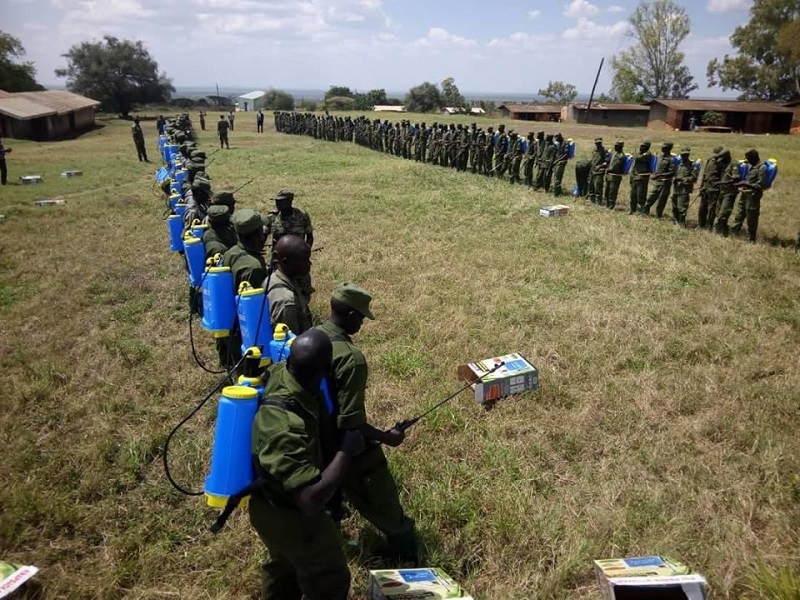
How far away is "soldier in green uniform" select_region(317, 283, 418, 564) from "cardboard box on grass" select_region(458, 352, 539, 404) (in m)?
1.94

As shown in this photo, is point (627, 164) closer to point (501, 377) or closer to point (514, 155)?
point (514, 155)

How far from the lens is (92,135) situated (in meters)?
33.1

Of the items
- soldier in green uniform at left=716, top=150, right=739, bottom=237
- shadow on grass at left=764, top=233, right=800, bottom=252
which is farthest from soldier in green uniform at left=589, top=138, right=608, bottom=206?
shadow on grass at left=764, top=233, right=800, bottom=252

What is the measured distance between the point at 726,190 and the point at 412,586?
1026 cm

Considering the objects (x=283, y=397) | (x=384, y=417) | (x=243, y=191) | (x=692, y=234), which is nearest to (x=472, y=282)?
(x=384, y=417)

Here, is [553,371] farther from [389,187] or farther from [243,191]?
[243,191]

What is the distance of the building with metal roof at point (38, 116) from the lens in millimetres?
28125

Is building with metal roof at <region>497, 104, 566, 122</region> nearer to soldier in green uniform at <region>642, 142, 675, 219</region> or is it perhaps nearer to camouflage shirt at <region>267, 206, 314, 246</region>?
soldier in green uniform at <region>642, 142, 675, 219</region>

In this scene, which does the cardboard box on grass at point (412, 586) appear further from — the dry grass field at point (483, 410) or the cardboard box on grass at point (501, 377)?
the cardboard box on grass at point (501, 377)

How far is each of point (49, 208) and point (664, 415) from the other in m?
14.1

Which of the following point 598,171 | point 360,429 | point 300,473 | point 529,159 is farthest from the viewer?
point 529,159

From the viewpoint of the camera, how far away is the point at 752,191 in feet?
31.7

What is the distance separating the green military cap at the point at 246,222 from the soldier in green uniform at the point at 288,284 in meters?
0.94

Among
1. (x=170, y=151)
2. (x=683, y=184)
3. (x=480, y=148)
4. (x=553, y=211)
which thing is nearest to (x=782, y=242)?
(x=683, y=184)
